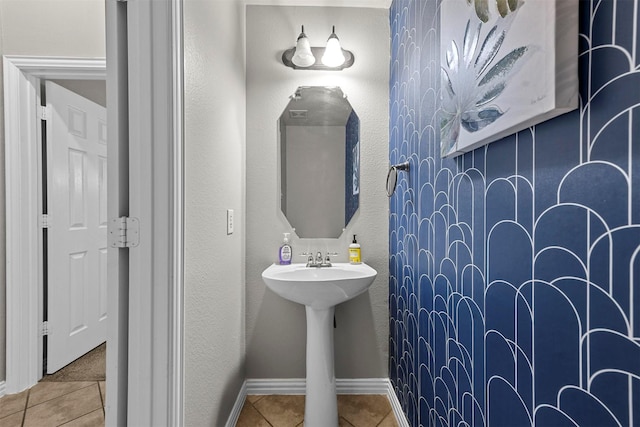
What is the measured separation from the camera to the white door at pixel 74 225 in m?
2.00

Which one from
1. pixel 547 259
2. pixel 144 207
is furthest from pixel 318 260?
pixel 547 259

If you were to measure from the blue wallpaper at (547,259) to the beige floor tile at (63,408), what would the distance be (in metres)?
1.83

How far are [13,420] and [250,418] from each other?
1222 mm

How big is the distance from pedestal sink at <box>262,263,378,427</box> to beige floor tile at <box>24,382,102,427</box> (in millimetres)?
1227

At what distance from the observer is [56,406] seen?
1.72m

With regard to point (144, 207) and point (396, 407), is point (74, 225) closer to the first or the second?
point (144, 207)

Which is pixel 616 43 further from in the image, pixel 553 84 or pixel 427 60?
pixel 427 60

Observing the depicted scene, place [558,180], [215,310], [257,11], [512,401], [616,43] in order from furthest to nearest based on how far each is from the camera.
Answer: [257,11] → [215,310] → [512,401] → [558,180] → [616,43]

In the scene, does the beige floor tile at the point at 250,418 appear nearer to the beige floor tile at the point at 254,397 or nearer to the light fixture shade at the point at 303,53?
the beige floor tile at the point at 254,397

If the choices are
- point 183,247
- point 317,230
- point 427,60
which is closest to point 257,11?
point 427,60

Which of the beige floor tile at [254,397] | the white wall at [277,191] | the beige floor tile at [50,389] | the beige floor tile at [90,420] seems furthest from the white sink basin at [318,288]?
the beige floor tile at [50,389]

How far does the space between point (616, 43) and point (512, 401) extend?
690 millimetres

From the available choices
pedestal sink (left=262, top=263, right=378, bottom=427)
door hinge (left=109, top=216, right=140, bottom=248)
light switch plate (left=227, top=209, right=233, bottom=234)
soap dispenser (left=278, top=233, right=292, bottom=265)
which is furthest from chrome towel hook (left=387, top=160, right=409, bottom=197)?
door hinge (left=109, top=216, right=140, bottom=248)

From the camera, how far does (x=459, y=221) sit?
92cm
